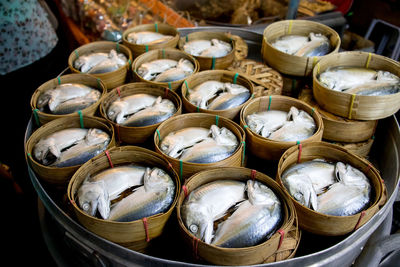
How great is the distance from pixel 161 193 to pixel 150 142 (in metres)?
0.69

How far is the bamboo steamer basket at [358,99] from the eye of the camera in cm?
245

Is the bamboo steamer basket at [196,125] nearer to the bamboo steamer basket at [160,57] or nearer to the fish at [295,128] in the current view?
the fish at [295,128]

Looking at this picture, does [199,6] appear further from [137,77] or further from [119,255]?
[119,255]

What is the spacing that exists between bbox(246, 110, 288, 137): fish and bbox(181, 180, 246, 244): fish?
0.57m

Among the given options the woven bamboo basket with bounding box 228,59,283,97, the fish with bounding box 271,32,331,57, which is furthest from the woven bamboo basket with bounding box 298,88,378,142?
the fish with bounding box 271,32,331,57

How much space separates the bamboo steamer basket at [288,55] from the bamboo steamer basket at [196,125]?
111cm

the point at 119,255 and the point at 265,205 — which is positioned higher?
the point at 265,205

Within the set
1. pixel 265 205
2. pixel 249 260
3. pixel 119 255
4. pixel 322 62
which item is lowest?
pixel 119 255

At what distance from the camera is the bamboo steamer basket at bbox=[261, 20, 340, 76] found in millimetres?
3018

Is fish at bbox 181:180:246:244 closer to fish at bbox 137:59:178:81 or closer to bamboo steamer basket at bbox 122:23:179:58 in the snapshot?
fish at bbox 137:59:178:81

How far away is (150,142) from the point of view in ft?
8.30

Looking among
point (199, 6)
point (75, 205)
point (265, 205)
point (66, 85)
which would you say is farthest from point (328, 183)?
point (199, 6)

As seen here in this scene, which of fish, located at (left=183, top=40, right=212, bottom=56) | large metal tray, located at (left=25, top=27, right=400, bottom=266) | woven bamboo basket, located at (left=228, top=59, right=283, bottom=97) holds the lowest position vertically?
large metal tray, located at (left=25, top=27, right=400, bottom=266)

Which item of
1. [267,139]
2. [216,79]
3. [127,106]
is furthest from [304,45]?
[127,106]
